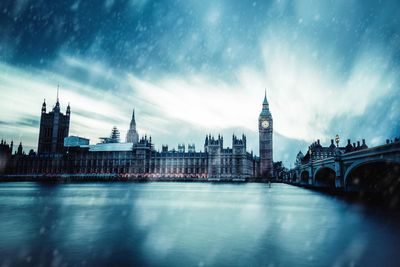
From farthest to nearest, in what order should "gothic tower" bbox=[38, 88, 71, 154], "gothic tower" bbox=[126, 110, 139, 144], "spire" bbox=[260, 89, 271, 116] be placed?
"gothic tower" bbox=[126, 110, 139, 144]
"gothic tower" bbox=[38, 88, 71, 154]
"spire" bbox=[260, 89, 271, 116]

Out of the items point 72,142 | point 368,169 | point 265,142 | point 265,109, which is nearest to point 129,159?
point 72,142

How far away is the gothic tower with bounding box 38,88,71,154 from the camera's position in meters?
162

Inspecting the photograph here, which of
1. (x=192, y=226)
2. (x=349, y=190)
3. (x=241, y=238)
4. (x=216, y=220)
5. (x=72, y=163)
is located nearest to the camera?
(x=241, y=238)

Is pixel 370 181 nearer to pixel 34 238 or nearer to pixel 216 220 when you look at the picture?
pixel 216 220

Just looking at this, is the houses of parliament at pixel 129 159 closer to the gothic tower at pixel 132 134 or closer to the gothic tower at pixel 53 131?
the gothic tower at pixel 53 131

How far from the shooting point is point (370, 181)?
149ft

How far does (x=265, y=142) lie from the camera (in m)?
148

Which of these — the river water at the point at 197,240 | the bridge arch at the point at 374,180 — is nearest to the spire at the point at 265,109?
the bridge arch at the point at 374,180

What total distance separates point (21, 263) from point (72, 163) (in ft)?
489

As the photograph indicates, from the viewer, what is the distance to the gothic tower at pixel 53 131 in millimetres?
162250

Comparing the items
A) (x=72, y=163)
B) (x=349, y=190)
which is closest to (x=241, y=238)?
(x=349, y=190)

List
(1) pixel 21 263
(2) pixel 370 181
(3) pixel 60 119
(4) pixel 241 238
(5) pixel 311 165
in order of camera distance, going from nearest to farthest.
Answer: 1. (1) pixel 21 263
2. (4) pixel 241 238
3. (2) pixel 370 181
4. (5) pixel 311 165
5. (3) pixel 60 119

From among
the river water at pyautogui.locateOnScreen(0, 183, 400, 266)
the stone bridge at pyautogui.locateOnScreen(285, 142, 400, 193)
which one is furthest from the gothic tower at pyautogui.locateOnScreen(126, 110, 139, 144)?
the river water at pyautogui.locateOnScreen(0, 183, 400, 266)

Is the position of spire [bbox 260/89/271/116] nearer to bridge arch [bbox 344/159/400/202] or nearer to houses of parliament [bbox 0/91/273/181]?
houses of parliament [bbox 0/91/273/181]
